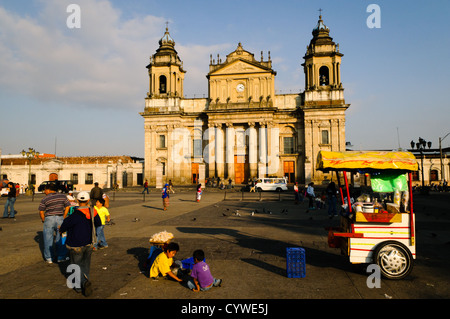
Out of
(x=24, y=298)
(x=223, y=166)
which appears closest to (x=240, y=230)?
(x=24, y=298)

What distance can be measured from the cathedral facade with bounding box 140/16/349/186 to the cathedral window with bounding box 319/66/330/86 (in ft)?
0.44

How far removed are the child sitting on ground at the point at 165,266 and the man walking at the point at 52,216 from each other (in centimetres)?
281

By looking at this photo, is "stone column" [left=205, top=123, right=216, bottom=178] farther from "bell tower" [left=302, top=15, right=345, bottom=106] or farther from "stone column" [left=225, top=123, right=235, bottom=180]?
"bell tower" [left=302, top=15, right=345, bottom=106]

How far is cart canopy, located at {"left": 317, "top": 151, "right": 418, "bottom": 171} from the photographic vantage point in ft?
19.5

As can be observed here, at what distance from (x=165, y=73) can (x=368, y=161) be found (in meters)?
41.7

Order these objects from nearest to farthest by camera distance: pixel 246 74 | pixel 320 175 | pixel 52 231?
pixel 52 231, pixel 320 175, pixel 246 74

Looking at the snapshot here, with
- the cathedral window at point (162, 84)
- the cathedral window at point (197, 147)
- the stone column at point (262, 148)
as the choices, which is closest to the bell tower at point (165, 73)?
the cathedral window at point (162, 84)

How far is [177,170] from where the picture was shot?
43.1 meters

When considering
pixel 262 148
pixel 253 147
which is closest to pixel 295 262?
pixel 262 148

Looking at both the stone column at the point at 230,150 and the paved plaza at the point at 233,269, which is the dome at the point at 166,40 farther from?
the paved plaza at the point at 233,269

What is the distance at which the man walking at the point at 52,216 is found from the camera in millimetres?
6992

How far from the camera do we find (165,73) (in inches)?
1737

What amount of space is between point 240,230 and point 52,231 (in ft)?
19.7

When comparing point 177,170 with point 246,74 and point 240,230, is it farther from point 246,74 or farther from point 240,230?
point 240,230
